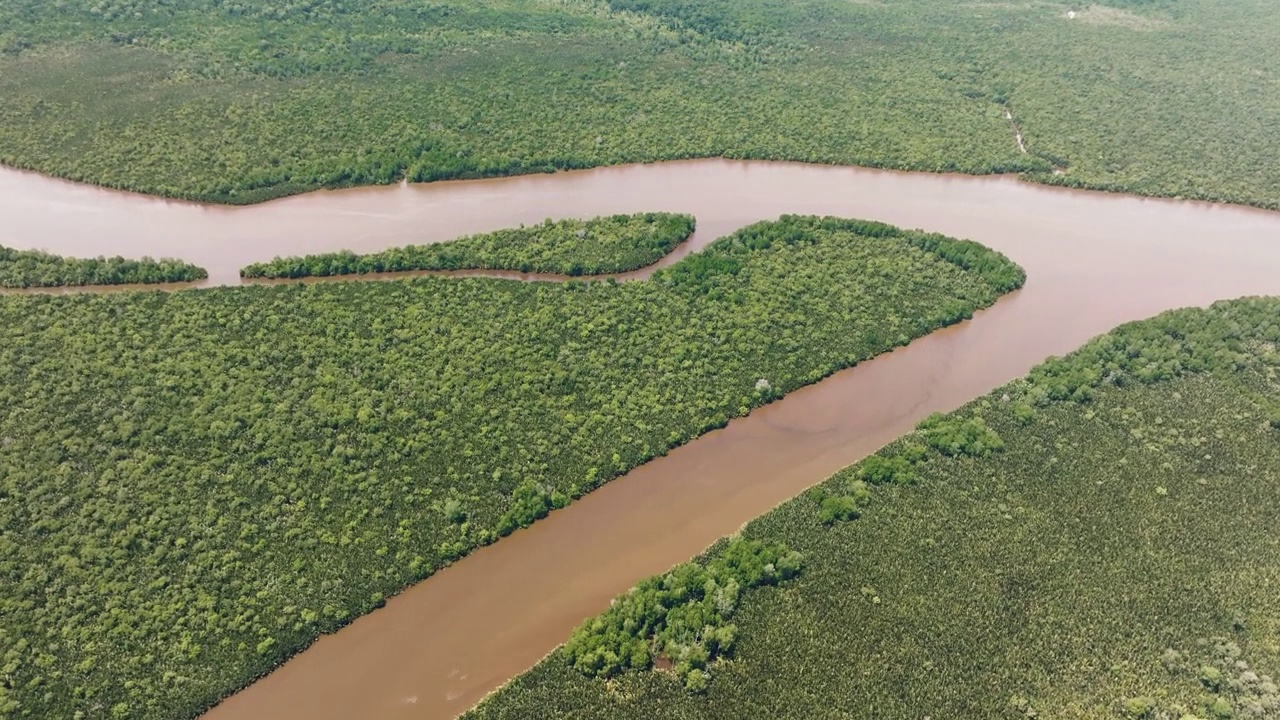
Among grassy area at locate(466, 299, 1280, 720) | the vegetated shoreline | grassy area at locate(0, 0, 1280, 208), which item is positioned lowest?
grassy area at locate(466, 299, 1280, 720)

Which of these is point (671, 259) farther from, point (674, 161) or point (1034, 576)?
point (1034, 576)

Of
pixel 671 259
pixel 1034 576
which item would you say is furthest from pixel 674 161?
pixel 1034 576

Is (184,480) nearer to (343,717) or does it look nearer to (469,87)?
(343,717)

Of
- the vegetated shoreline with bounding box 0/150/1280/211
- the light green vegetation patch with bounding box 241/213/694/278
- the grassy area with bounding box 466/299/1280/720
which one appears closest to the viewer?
the grassy area with bounding box 466/299/1280/720

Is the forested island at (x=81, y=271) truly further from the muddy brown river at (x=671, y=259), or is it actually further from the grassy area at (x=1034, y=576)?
the grassy area at (x=1034, y=576)

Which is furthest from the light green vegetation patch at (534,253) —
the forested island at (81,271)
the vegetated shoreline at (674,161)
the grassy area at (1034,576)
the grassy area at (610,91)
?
the grassy area at (1034,576)

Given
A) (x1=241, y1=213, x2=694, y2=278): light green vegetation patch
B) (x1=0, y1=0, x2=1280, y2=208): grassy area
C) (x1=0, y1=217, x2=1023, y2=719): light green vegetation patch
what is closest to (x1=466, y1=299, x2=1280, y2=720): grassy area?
(x1=0, y1=217, x2=1023, y2=719): light green vegetation patch

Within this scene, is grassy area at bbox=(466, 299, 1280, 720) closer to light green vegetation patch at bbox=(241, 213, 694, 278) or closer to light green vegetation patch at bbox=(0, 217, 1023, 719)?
light green vegetation patch at bbox=(0, 217, 1023, 719)
